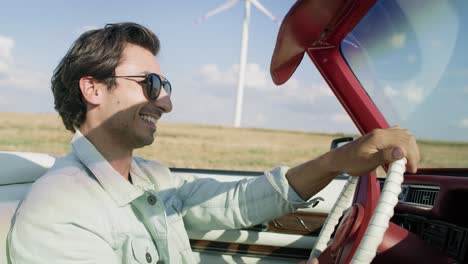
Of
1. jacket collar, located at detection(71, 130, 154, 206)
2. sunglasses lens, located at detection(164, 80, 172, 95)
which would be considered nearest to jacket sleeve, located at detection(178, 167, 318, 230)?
jacket collar, located at detection(71, 130, 154, 206)

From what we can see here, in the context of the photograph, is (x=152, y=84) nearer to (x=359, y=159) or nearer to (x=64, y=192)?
(x=64, y=192)

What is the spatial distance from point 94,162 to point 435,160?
1398 mm

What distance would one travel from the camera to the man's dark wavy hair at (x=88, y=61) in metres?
1.95

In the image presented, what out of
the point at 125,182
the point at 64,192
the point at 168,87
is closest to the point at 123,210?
the point at 125,182

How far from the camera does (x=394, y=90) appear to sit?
1615 mm

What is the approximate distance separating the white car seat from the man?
45 millimetres

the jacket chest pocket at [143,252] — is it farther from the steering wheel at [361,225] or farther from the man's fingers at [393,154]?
the man's fingers at [393,154]

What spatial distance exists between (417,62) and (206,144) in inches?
712

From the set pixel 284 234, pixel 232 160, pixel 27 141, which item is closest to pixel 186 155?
pixel 232 160

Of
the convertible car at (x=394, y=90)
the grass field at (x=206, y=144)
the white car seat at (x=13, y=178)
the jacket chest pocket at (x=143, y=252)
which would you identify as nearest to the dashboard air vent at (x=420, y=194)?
the convertible car at (x=394, y=90)

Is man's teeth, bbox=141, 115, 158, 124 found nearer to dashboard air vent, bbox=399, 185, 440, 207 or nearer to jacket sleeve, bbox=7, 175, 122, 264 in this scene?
jacket sleeve, bbox=7, 175, 122, 264

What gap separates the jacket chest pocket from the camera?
5.40 feet

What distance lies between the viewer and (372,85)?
161 centimetres

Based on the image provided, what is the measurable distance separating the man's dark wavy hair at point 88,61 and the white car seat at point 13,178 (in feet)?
1.00
